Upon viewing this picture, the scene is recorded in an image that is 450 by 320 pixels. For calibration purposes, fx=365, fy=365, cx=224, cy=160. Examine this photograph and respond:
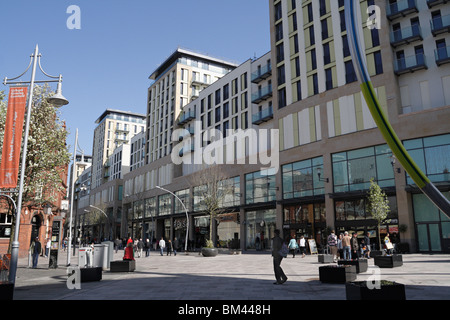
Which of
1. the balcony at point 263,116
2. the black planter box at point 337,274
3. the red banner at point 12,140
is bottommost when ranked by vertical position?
the black planter box at point 337,274

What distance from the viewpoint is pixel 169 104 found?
212ft

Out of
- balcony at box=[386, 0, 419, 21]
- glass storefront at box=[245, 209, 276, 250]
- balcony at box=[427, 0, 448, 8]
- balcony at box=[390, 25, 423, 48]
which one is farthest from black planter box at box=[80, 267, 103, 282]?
balcony at box=[427, 0, 448, 8]

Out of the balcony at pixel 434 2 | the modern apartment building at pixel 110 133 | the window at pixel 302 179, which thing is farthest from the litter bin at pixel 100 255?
the modern apartment building at pixel 110 133

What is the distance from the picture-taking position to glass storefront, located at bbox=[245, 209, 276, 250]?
3941 cm

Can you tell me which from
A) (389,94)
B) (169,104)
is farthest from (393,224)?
(169,104)

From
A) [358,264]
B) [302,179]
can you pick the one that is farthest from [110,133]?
[358,264]

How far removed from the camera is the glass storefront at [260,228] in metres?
39.4

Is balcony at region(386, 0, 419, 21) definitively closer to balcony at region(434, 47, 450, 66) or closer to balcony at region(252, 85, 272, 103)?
balcony at region(434, 47, 450, 66)

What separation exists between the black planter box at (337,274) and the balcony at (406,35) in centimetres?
2568

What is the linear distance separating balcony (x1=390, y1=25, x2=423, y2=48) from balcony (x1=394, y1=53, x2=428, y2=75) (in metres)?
1.34

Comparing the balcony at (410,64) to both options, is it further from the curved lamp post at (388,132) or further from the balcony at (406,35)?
the curved lamp post at (388,132)

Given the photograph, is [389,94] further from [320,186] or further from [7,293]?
[7,293]

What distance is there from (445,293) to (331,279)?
10.9 ft
